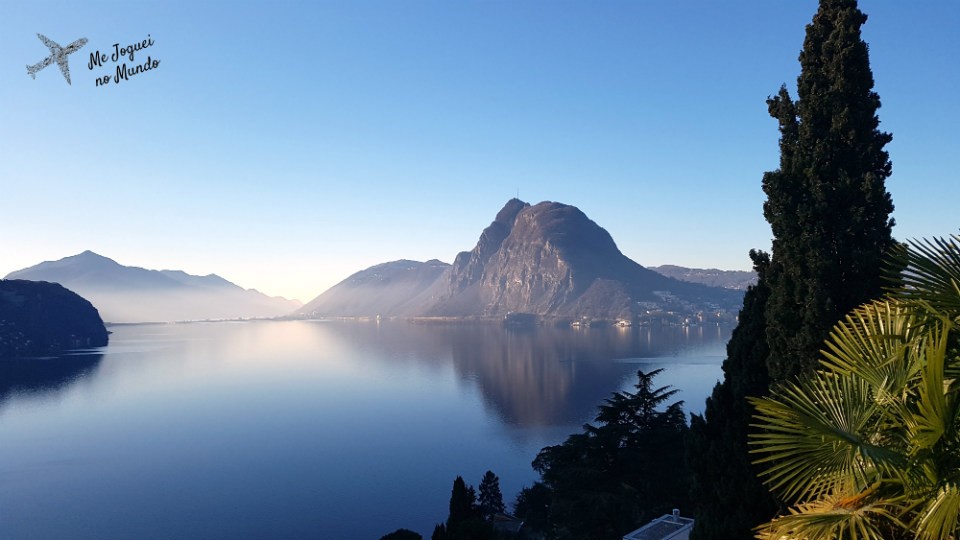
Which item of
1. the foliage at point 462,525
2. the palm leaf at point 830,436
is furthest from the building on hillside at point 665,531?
the palm leaf at point 830,436

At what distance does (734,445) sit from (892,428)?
9844 mm

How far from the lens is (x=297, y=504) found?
4231 cm

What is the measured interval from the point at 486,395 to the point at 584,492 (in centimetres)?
6842

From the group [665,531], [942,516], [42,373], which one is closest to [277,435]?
[665,531]

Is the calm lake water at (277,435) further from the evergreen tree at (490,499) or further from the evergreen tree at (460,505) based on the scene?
the evergreen tree at (460,505)

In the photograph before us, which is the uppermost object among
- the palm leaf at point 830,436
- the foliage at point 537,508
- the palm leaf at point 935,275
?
the palm leaf at point 935,275

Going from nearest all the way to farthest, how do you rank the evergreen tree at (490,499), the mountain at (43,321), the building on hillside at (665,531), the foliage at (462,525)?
the building on hillside at (665,531) → the foliage at (462,525) → the evergreen tree at (490,499) → the mountain at (43,321)

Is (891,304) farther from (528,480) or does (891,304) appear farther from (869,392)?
(528,480)

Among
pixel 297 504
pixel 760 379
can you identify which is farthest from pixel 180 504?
pixel 760 379

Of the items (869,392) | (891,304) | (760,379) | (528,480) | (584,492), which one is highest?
(891,304)

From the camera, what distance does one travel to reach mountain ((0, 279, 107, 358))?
494ft

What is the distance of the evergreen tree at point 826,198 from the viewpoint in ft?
36.5

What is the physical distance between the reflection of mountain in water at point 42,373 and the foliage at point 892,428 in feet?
355

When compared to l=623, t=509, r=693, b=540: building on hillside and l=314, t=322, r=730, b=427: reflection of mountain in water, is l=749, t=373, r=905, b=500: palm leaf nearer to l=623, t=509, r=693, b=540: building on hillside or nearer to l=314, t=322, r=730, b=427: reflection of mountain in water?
l=623, t=509, r=693, b=540: building on hillside
